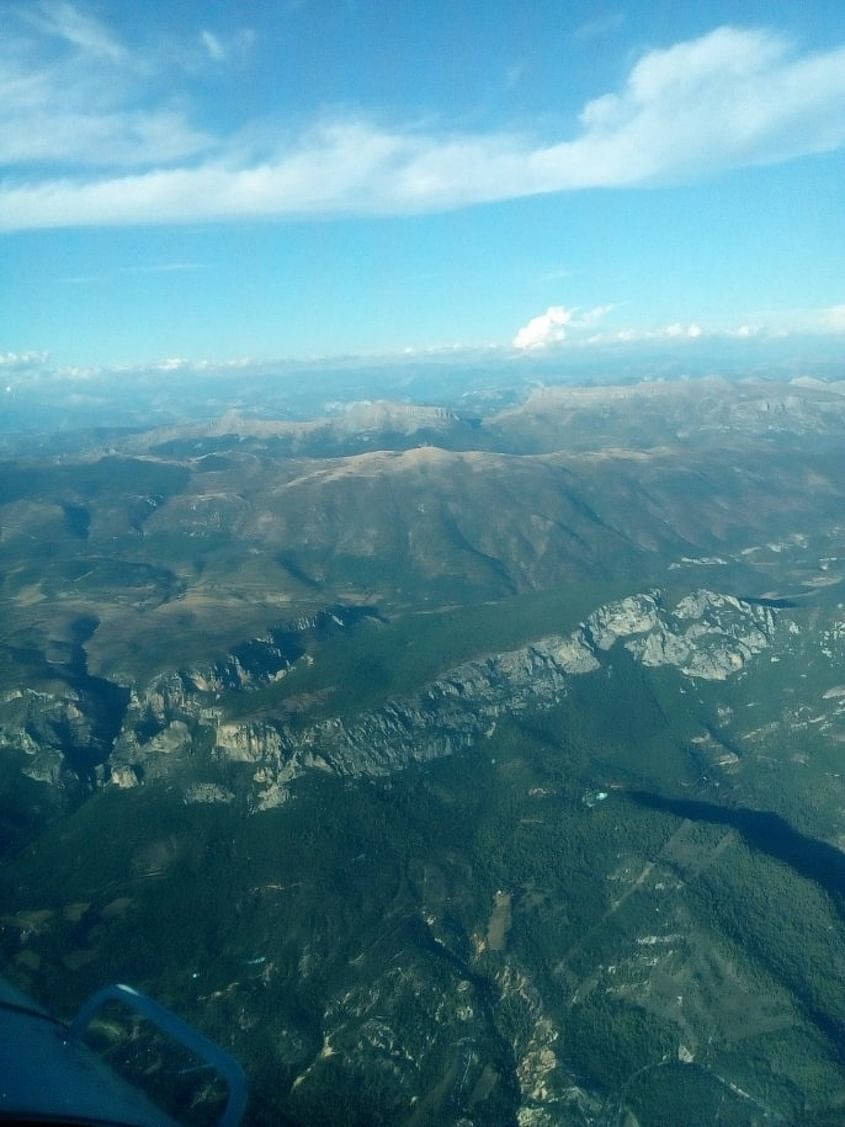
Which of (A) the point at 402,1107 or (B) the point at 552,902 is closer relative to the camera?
(A) the point at 402,1107

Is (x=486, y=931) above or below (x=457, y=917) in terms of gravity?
above

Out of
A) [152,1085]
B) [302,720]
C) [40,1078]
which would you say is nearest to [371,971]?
[152,1085]

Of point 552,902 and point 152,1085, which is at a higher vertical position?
point 152,1085

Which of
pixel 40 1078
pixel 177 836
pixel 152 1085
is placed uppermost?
pixel 40 1078

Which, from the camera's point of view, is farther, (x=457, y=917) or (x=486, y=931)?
(x=457, y=917)

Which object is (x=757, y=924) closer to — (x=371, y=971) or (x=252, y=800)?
(x=371, y=971)

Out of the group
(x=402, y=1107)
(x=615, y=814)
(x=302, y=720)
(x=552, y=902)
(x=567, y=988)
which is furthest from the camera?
(x=302, y=720)

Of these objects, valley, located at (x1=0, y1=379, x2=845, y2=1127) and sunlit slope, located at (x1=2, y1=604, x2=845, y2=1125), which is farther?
valley, located at (x1=0, y1=379, x2=845, y2=1127)

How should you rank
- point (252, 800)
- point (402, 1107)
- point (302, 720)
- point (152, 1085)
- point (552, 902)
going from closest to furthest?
point (152, 1085)
point (402, 1107)
point (552, 902)
point (252, 800)
point (302, 720)

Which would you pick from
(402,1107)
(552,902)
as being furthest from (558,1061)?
(552,902)

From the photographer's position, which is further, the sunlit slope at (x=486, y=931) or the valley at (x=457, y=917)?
the valley at (x=457, y=917)
